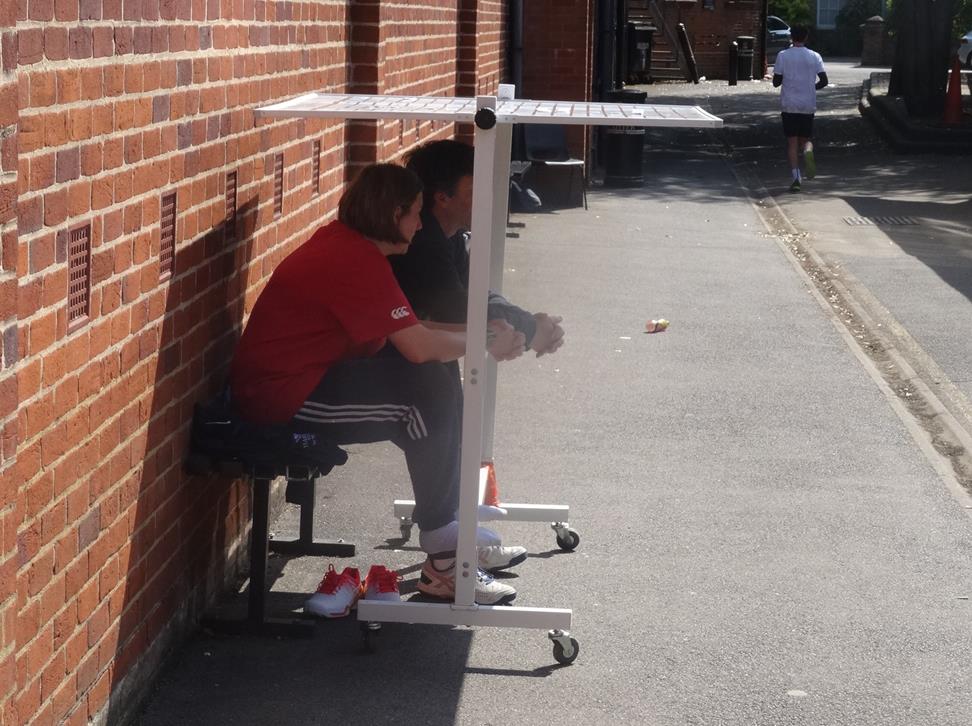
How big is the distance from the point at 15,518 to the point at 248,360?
1883 mm

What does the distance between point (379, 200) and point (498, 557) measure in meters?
1.45

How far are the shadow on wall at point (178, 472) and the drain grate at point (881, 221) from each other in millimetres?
11700

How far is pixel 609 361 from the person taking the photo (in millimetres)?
9578

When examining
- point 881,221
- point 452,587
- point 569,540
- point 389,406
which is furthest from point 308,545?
point 881,221

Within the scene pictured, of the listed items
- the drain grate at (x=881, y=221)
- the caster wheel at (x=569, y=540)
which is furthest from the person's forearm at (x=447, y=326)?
the drain grate at (x=881, y=221)

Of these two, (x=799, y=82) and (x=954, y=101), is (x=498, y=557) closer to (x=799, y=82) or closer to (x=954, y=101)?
(x=799, y=82)

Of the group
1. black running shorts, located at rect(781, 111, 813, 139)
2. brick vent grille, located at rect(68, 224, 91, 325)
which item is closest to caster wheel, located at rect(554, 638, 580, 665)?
brick vent grille, located at rect(68, 224, 91, 325)

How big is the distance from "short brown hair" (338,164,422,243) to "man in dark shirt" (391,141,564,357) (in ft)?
1.78

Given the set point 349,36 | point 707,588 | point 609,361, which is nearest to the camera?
point 707,588

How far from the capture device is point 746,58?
4638cm

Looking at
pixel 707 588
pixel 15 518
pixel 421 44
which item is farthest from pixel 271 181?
pixel 421 44

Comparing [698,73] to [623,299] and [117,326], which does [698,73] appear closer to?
[623,299]

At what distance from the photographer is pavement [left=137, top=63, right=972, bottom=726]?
187 inches

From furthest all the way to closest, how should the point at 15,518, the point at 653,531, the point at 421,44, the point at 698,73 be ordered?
the point at 698,73 < the point at 421,44 < the point at 653,531 < the point at 15,518
